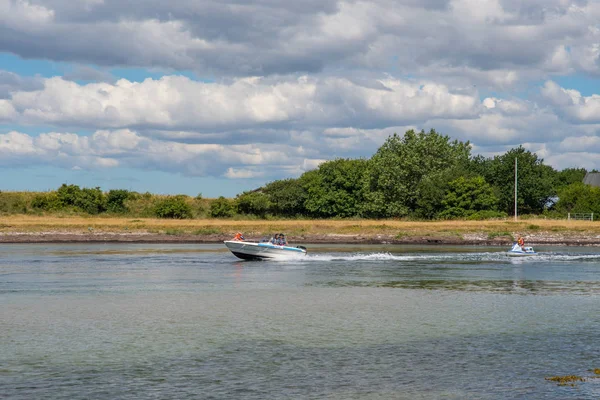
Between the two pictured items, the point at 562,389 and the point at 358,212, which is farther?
the point at 358,212

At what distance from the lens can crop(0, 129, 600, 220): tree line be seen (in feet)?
386

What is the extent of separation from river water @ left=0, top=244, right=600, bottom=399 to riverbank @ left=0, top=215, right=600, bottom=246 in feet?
131

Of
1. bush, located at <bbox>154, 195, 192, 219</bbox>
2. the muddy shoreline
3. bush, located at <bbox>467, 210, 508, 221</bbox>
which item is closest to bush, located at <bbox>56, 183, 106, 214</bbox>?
bush, located at <bbox>154, 195, 192, 219</bbox>

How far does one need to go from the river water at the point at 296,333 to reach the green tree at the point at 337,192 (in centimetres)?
8043

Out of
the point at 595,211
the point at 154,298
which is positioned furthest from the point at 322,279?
the point at 595,211

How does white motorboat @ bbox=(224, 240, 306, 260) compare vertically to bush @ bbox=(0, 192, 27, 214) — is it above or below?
below

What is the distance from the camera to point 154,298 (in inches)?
1475

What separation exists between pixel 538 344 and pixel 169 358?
11519 millimetres

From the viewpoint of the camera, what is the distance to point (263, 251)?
64438 millimetres

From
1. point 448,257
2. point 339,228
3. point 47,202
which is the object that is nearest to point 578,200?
point 339,228

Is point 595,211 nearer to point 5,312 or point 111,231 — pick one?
point 111,231

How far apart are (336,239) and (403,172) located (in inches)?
1274

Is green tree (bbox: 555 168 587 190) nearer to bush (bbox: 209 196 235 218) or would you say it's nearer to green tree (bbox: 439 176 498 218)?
green tree (bbox: 439 176 498 218)

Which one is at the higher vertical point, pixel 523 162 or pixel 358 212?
pixel 523 162
